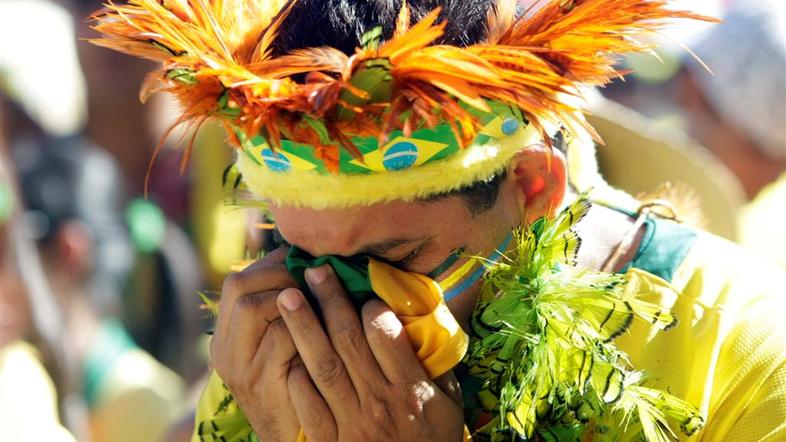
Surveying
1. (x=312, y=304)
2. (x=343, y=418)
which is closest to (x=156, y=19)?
(x=312, y=304)

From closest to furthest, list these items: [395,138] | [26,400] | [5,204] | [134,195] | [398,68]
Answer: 1. [398,68]
2. [395,138]
3. [26,400]
4. [5,204]
5. [134,195]

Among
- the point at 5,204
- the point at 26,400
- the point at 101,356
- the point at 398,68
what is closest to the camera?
the point at 398,68

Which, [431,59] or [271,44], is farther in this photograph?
[271,44]

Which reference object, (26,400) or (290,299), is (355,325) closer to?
(290,299)

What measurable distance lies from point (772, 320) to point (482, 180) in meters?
0.62

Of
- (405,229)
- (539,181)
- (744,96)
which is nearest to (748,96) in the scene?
(744,96)

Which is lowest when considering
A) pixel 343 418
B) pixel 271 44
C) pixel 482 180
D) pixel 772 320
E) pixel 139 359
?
pixel 139 359

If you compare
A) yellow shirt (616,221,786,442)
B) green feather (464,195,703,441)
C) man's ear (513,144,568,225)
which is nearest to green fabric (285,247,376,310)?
green feather (464,195,703,441)

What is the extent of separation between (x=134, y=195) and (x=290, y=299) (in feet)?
8.68

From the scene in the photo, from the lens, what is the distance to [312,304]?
2.28 m

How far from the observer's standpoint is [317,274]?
2244 millimetres

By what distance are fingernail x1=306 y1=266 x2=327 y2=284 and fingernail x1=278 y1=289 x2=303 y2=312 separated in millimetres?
38

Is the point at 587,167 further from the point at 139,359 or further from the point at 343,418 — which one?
the point at 139,359

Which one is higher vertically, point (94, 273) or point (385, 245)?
point (385, 245)
